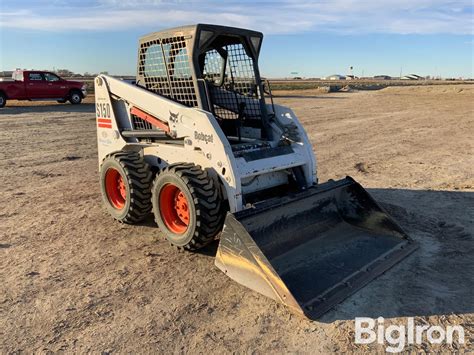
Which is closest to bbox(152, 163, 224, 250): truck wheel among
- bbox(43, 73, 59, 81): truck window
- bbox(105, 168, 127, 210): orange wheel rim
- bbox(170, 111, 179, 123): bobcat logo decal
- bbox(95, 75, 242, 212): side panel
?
bbox(95, 75, 242, 212): side panel

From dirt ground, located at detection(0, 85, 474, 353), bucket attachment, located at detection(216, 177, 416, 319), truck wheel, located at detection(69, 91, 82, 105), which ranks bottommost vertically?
dirt ground, located at detection(0, 85, 474, 353)

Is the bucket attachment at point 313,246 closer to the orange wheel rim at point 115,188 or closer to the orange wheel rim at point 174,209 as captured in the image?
the orange wheel rim at point 174,209

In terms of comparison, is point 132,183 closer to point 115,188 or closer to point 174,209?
A: point 174,209

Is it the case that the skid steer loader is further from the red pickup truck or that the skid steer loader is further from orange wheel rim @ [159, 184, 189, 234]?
the red pickup truck

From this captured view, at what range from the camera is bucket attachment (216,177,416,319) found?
3.64m

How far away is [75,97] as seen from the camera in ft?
73.0

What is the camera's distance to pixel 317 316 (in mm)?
3410

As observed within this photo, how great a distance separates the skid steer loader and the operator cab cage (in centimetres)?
1

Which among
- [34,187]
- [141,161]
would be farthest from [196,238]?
[34,187]

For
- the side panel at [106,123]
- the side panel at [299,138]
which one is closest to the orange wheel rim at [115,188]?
the side panel at [106,123]

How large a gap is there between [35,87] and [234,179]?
1934 cm

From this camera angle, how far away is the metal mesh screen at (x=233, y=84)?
18.1 feet

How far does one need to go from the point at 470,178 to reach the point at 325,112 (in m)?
11.5

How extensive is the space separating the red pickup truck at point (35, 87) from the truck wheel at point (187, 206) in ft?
59.8
